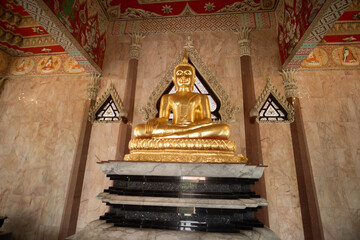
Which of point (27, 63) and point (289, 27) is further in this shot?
point (27, 63)

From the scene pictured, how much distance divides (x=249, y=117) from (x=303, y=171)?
1.56 meters

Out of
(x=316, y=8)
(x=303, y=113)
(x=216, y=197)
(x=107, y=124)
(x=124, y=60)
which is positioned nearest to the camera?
(x=216, y=197)

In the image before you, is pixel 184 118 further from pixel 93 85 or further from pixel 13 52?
pixel 13 52

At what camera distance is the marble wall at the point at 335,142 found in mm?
3723

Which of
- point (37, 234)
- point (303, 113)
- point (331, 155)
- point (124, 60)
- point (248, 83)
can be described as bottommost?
point (37, 234)

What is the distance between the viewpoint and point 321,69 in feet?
15.0

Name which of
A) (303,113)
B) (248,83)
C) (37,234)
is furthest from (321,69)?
(37,234)

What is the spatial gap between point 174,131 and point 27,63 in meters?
5.70

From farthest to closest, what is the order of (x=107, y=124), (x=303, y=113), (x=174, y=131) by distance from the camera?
(x=107, y=124) < (x=303, y=113) < (x=174, y=131)

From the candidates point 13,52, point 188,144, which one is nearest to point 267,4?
point 188,144

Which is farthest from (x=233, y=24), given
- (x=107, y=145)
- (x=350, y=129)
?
(x=107, y=145)

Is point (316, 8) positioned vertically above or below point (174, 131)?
above

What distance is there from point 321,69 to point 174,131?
167 inches

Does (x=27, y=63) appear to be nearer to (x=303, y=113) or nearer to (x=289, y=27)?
(x=289, y=27)
